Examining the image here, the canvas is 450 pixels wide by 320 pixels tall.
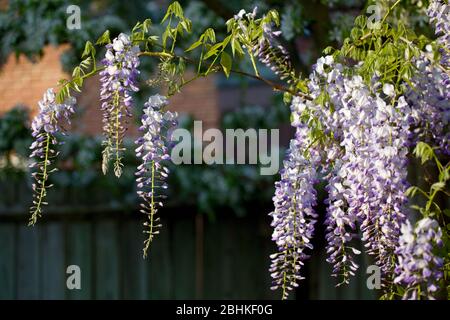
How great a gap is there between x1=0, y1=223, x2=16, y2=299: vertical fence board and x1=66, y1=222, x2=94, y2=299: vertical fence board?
0.43 m

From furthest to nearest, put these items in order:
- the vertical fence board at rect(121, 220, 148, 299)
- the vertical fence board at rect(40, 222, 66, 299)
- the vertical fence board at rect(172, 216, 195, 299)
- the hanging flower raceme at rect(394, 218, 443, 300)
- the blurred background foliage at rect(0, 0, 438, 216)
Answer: the vertical fence board at rect(172, 216, 195, 299), the vertical fence board at rect(121, 220, 148, 299), the vertical fence board at rect(40, 222, 66, 299), the blurred background foliage at rect(0, 0, 438, 216), the hanging flower raceme at rect(394, 218, 443, 300)

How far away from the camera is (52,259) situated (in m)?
6.74

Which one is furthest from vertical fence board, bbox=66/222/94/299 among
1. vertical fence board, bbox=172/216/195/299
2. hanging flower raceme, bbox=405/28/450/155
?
hanging flower raceme, bbox=405/28/450/155

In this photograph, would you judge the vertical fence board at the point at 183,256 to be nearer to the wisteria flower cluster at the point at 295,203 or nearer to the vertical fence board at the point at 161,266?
the vertical fence board at the point at 161,266

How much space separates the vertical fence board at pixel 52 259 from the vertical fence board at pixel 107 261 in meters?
0.27

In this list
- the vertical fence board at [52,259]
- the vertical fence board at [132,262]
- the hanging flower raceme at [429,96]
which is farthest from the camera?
the vertical fence board at [132,262]

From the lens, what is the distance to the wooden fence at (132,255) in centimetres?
670

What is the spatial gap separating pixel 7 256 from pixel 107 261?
78cm

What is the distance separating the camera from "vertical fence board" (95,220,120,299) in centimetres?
675

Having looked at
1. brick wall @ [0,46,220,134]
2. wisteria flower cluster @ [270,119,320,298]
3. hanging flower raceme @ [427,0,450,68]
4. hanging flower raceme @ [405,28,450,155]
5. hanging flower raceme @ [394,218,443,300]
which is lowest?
hanging flower raceme @ [394,218,443,300]

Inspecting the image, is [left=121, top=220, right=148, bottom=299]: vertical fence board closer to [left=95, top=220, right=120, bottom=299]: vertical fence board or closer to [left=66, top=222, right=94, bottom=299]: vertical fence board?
[left=95, top=220, right=120, bottom=299]: vertical fence board

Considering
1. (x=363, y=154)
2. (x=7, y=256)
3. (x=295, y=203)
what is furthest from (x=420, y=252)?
(x=7, y=256)

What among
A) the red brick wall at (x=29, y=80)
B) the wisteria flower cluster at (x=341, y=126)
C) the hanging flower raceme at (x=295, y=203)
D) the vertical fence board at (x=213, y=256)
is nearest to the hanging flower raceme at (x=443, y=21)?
the wisteria flower cluster at (x=341, y=126)

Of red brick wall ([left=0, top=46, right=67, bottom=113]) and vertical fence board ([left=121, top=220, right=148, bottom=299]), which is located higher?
red brick wall ([left=0, top=46, right=67, bottom=113])
